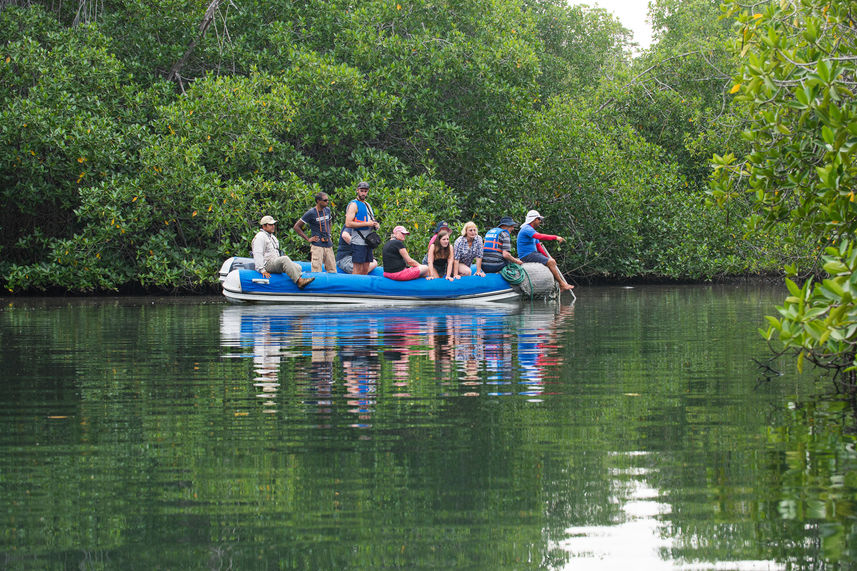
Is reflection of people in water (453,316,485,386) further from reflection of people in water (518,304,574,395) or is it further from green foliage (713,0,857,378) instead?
green foliage (713,0,857,378)

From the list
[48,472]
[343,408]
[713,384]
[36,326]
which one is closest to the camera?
[48,472]

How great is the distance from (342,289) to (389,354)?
28.2 feet

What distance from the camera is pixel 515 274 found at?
67.9ft

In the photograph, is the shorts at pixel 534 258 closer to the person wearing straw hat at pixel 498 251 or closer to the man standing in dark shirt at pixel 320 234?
the person wearing straw hat at pixel 498 251

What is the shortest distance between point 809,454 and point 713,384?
9.15 feet

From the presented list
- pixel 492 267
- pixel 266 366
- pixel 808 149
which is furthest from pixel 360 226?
pixel 808 149

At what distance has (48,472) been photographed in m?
5.30

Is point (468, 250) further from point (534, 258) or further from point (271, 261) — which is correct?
point (271, 261)

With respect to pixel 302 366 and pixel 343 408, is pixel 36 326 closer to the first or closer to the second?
pixel 302 366

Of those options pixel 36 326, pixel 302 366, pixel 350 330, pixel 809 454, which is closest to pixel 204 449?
pixel 809 454

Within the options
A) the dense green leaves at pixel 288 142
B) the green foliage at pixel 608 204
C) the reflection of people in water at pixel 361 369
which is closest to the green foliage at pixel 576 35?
the dense green leaves at pixel 288 142

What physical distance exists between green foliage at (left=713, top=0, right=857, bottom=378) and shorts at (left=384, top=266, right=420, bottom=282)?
9920mm

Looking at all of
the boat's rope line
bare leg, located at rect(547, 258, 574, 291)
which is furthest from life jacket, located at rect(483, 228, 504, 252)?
bare leg, located at rect(547, 258, 574, 291)

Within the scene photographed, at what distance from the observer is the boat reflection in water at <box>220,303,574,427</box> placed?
7.82 metres
